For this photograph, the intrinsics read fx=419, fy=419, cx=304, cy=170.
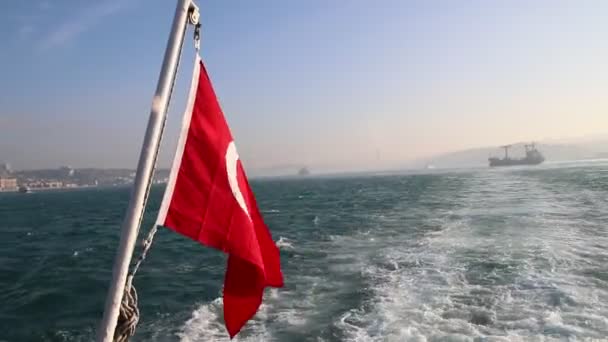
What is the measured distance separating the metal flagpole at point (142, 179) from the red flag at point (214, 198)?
27 cm

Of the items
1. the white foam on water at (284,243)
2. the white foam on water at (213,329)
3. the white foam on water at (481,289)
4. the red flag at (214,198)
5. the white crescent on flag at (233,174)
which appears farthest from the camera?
the white foam on water at (284,243)

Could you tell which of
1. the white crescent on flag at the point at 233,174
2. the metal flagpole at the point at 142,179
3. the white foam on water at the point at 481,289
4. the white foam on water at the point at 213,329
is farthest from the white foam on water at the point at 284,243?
the metal flagpole at the point at 142,179

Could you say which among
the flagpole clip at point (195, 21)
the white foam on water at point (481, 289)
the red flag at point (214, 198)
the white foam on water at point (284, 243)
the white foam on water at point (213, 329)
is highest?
the flagpole clip at point (195, 21)

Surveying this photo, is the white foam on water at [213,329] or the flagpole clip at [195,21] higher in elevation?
the flagpole clip at [195,21]

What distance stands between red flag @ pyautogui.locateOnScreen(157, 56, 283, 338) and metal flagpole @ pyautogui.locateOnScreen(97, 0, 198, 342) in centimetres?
27

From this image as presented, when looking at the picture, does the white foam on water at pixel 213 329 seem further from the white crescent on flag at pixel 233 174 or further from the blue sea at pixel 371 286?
the white crescent on flag at pixel 233 174

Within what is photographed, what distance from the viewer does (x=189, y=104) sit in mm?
3549

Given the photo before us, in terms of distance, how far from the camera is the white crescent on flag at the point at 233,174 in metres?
3.89

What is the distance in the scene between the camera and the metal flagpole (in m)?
3.05

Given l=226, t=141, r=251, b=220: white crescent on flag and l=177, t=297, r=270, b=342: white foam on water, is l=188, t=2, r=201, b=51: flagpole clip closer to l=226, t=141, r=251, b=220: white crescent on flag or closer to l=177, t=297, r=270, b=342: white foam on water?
l=226, t=141, r=251, b=220: white crescent on flag

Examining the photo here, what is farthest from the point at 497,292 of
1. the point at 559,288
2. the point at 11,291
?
the point at 11,291

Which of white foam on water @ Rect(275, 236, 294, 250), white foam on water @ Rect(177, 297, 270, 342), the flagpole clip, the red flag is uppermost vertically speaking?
the flagpole clip

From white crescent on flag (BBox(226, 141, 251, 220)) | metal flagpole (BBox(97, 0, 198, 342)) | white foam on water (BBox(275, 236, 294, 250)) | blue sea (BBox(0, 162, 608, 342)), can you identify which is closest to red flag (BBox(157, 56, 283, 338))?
white crescent on flag (BBox(226, 141, 251, 220))

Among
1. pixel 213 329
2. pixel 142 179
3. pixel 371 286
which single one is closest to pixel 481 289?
pixel 371 286
